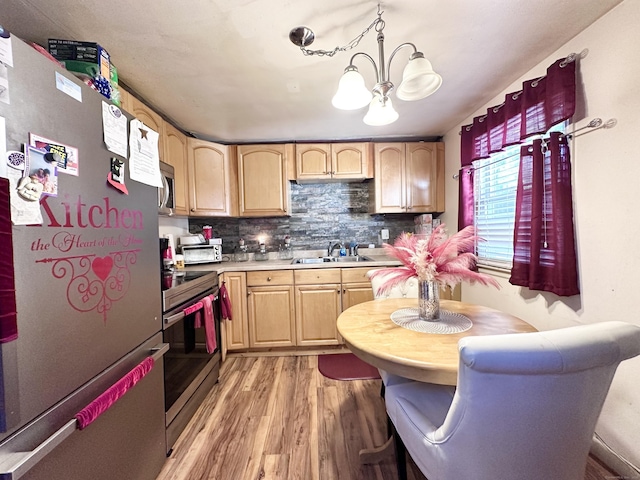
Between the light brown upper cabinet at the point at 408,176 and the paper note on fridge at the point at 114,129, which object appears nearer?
the paper note on fridge at the point at 114,129

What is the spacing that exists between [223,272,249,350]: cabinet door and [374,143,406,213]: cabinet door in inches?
62.2

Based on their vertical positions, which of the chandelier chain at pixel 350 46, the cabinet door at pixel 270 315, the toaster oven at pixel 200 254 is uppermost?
the chandelier chain at pixel 350 46

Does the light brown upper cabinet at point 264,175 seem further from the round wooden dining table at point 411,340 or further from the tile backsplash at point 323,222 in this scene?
the round wooden dining table at point 411,340

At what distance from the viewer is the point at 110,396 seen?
0.86m

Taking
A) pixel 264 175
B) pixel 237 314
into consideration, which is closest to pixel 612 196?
pixel 264 175

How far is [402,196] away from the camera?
271cm

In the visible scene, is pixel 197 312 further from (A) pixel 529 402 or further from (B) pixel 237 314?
(A) pixel 529 402

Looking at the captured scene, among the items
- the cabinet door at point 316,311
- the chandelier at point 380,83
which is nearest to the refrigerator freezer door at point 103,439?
the cabinet door at point 316,311

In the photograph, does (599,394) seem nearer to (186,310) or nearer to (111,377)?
(111,377)

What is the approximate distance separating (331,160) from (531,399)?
242cm

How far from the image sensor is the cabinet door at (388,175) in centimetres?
268

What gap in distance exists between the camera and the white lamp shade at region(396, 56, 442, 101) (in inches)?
39.6

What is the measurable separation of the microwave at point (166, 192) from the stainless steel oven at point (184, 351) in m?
0.48

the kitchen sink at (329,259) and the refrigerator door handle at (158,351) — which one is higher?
the kitchen sink at (329,259)
